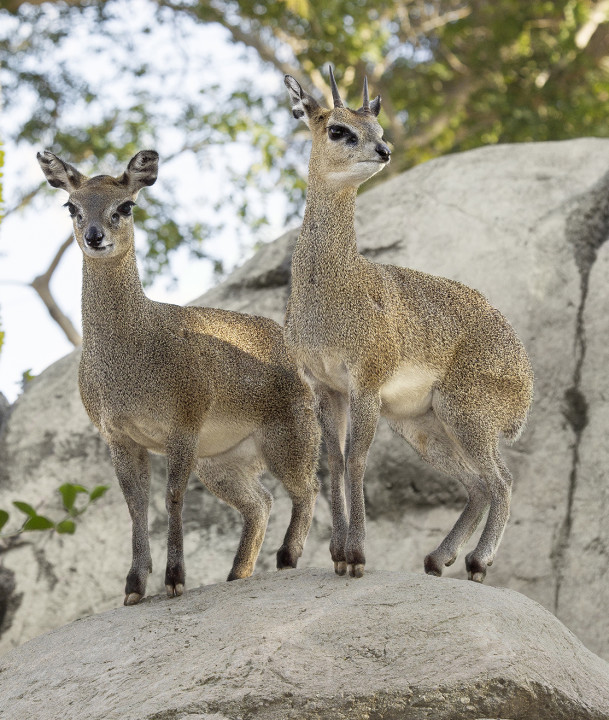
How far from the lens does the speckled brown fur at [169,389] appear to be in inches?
280

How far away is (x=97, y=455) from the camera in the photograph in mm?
10250

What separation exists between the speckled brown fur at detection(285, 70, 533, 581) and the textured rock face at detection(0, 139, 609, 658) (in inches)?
82.3

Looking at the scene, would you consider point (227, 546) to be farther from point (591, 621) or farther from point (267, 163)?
point (267, 163)

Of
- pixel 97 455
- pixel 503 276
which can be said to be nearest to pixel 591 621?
pixel 503 276

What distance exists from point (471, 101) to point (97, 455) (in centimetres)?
1220

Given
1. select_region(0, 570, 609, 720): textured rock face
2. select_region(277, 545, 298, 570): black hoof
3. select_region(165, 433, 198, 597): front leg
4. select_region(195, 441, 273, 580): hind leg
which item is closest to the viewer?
select_region(0, 570, 609, 720): textured rock face

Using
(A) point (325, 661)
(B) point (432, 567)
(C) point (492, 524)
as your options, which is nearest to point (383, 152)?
(C) point (492, 524)

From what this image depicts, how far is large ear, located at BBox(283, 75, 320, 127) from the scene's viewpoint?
719cm

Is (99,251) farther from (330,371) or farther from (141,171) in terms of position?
(330,371)

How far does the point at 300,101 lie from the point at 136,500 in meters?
2.83

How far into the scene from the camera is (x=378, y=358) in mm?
6934

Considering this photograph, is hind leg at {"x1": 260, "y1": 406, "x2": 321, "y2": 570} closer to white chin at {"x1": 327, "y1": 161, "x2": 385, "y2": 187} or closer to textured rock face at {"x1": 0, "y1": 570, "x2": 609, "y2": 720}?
textured rock face at {"x1": 0, "y1": 570, "x2": 609, "y2": 720}

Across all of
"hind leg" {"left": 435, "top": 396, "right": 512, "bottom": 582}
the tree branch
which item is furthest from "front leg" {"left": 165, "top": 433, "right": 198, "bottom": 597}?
the tree branch

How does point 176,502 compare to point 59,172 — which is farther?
point 59,172
